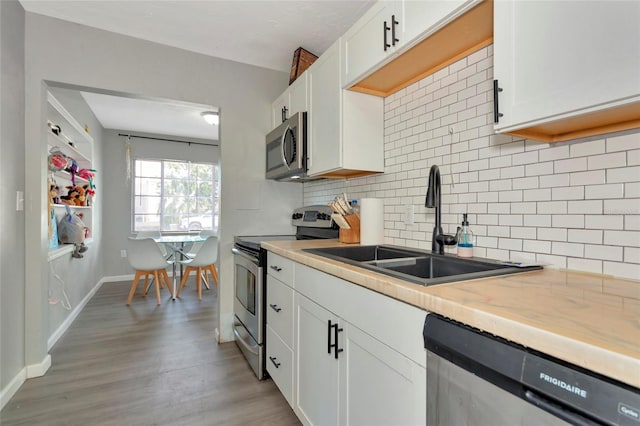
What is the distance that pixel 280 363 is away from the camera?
71.0 inches

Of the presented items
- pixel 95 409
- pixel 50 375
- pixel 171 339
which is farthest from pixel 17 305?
pixel 171 339

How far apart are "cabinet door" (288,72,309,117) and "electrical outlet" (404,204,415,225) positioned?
3.45ft

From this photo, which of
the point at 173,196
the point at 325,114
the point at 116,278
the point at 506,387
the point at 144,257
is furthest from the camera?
the point at 173,196

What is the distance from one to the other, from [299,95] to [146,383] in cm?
229

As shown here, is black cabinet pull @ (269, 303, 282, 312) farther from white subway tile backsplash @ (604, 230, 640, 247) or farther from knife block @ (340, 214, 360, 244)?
white subway tile backsplash @ (604, 230, 640, 247)

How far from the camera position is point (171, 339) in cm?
277

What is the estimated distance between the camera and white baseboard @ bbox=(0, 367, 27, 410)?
182cm

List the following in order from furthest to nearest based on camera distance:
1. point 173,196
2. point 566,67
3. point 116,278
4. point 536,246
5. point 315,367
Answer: point 173,196
point 116,278
point 315,367
point 536,246
point 566,67

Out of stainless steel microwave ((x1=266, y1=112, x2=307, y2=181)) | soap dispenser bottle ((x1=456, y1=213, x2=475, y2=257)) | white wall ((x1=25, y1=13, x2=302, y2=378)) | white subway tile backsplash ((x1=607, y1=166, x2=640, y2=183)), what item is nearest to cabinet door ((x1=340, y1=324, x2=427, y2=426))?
soap dispenser bottle ((x1=456, y1=213, x2=475, y2=257))

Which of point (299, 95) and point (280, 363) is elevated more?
point (299, 95)

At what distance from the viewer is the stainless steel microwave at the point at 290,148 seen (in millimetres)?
2262

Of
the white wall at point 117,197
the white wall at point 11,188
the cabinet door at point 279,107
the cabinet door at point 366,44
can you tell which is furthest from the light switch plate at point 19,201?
the white wall at point 117,197

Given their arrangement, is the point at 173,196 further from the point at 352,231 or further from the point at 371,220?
the point at 371,220

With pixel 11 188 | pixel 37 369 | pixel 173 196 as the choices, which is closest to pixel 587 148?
pixel 11 188
